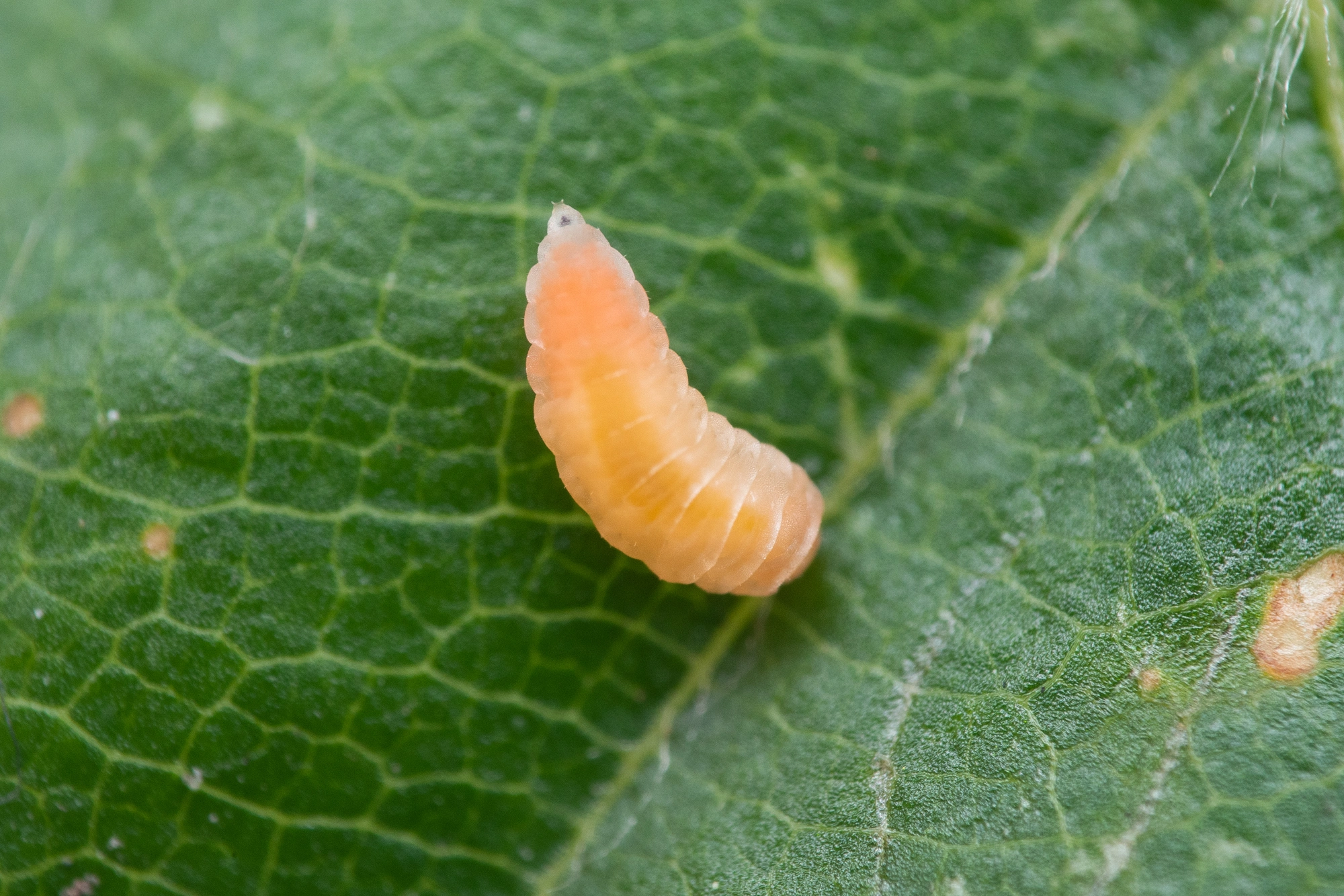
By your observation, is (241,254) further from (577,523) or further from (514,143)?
(577,523)

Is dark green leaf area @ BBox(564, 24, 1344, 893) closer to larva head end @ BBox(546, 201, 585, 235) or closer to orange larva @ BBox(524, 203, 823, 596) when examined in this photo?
orange larva @ BBox(524, 203, 823, 596)

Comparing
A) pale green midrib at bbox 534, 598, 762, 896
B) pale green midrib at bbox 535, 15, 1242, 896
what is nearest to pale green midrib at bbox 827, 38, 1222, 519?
pale green midrib at bbox 535, 15, 1242, 896

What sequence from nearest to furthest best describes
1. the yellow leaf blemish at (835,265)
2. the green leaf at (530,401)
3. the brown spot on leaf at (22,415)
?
the green leaf at (530,401) → the brown spot on leaf at (22,415) → the yellow leaf blemish at (835,265)

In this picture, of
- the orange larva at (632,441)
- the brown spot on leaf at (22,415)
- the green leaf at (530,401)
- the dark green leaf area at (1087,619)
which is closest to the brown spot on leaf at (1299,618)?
the dark green leaf area at (1087,619)

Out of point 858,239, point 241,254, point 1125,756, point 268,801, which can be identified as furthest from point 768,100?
point 268,801

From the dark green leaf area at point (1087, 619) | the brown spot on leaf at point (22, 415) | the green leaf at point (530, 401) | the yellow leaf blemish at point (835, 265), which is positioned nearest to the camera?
the dark green leaf area at point (1087, 619)

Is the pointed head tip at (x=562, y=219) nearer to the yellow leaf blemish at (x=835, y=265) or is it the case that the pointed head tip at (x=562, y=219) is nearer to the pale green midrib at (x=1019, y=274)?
the yellow leaf blemish at (x=835, y=265)
